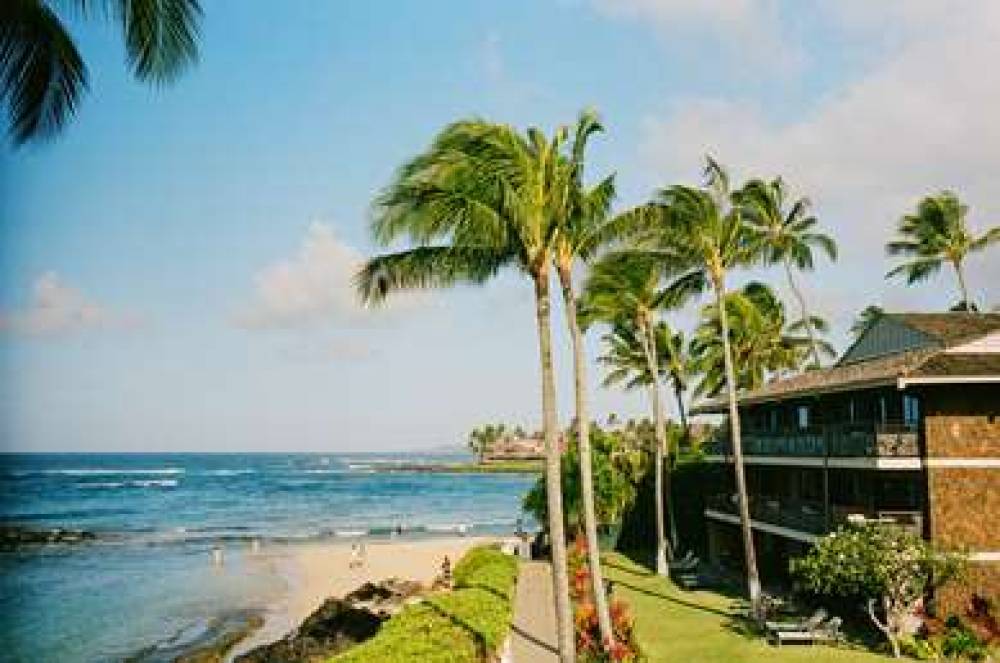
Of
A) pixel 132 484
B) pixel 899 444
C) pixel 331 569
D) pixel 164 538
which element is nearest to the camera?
pixel 899 444

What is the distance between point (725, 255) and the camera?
1282 inches

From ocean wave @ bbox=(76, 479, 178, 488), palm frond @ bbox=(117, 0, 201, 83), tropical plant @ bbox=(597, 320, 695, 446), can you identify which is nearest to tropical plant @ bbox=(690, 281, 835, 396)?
tropical plant @ bbox=(597, 320, 695, 446)

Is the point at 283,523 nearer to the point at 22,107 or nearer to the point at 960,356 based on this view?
the point at 960,356

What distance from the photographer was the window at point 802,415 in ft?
131

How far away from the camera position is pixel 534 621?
31.9 meters

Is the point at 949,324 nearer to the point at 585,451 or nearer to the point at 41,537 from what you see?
the point at 585,451

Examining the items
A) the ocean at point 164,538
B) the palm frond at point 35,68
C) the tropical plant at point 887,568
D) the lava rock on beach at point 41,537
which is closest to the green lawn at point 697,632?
the tropical plant at point 887,568

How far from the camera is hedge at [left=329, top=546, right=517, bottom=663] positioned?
20.2 m

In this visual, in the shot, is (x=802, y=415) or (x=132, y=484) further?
(x=132, y=484)

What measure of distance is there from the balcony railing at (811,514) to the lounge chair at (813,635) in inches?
114

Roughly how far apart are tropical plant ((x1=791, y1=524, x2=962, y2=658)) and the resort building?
3.33ft

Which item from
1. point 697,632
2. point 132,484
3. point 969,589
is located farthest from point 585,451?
point 132,484

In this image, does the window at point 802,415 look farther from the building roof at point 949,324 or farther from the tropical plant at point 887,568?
the tropical plant at point 887,568

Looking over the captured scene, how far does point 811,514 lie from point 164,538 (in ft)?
230
